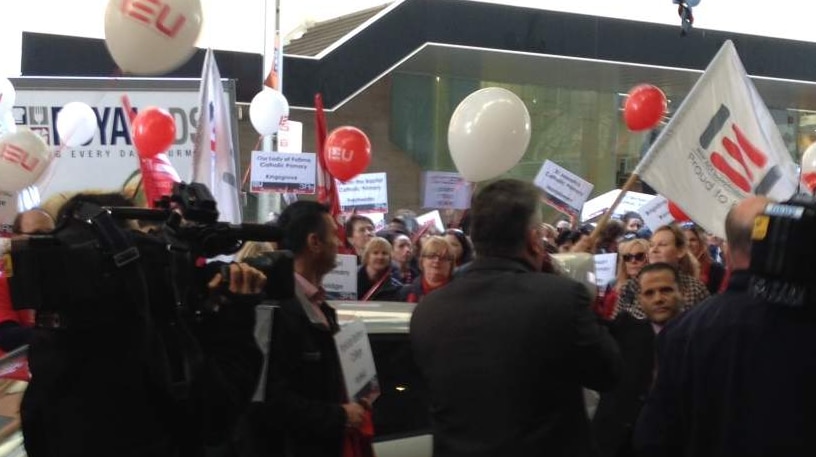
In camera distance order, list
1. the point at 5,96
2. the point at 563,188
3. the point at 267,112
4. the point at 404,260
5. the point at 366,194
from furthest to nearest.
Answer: the point at 267,112
the point at 366,194
the point at 5,96
the point at 563,188
the point at 404,260

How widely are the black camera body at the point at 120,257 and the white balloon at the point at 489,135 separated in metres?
5.71

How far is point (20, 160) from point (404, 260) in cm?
313

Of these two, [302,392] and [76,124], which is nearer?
[302,392]

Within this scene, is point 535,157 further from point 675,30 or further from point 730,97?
point 730,97

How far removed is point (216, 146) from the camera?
8.07 meters

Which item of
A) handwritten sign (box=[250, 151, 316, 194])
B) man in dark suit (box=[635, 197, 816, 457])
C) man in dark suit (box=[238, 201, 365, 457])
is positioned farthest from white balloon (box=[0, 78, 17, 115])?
man in dark suit (box=[635, 197, 816, 457])

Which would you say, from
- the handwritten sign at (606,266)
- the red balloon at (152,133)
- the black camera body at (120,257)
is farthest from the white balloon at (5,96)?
the black camera body at (120,257)

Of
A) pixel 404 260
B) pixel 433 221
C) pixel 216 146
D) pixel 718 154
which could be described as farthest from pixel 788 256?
pixel 433 221

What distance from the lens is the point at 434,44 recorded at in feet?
61.0

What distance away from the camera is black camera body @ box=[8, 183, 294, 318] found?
2859 mm

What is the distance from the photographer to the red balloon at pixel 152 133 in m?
10.1

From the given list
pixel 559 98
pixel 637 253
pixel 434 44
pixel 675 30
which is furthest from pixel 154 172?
pixel 559 98

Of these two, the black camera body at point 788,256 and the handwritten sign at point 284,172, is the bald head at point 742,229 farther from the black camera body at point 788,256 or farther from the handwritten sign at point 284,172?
the handwritten sign at point 284,172

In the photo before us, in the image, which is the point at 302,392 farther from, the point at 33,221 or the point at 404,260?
the point at 404,260
